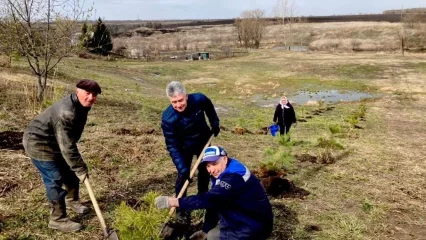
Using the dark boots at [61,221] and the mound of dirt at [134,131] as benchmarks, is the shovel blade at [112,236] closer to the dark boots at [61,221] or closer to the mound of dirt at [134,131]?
the dark boots at [61,221]

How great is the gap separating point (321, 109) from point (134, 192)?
14421mm

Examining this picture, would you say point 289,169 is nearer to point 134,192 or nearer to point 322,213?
point 322,213

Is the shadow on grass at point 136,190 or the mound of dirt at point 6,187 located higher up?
the mound of dirt at point 6,187

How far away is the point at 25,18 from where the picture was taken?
441 inches

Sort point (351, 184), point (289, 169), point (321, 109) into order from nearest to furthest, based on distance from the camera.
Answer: point (351, 184)
point (289, 169)
point (321, 109)

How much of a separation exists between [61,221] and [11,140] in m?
4.13

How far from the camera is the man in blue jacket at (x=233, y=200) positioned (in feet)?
12.1

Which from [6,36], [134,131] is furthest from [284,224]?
[6,36]

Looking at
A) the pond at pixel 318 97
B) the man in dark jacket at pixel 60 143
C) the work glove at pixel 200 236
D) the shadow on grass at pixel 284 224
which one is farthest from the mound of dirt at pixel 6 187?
the pond at pixel 318 97

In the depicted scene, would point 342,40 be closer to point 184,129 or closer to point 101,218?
point 184,129

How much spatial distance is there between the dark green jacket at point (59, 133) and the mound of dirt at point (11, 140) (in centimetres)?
365

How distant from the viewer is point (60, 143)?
463 centimetres

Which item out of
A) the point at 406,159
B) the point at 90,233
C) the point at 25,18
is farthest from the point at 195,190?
the point at 25,18

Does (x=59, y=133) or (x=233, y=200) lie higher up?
(x=59, y=133)
